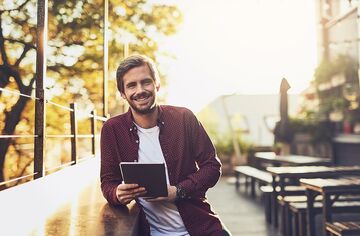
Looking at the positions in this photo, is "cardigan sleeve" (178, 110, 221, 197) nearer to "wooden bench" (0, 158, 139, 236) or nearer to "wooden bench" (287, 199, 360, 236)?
"wooden bench" (0, 158, 139, 236)

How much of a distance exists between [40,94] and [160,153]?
2.88ft

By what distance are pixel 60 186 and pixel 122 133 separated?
3.56 ft

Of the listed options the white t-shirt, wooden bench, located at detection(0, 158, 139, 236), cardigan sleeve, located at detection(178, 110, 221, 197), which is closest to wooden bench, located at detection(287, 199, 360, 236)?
wooden bench, located at detection(0, 158, 139, 236)

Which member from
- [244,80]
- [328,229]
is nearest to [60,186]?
[328,229]

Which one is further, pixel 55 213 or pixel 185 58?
pixel 185 58

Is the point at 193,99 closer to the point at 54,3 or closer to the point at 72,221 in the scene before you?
the point at 54,3

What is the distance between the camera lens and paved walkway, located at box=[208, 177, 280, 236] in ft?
17.5

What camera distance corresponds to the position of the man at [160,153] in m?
2.13

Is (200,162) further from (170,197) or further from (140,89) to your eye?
(140,89)

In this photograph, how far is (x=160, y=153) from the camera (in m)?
2.21

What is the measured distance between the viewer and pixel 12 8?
20.2 ft

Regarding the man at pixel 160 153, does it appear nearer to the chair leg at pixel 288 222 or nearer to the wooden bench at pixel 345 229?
the wooden bench at pixel 345 229

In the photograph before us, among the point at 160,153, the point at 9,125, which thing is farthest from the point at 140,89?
the point at 9,125

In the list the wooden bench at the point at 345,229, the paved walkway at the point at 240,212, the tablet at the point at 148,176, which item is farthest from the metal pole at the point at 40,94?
the paved walkway at the point at 240,212
